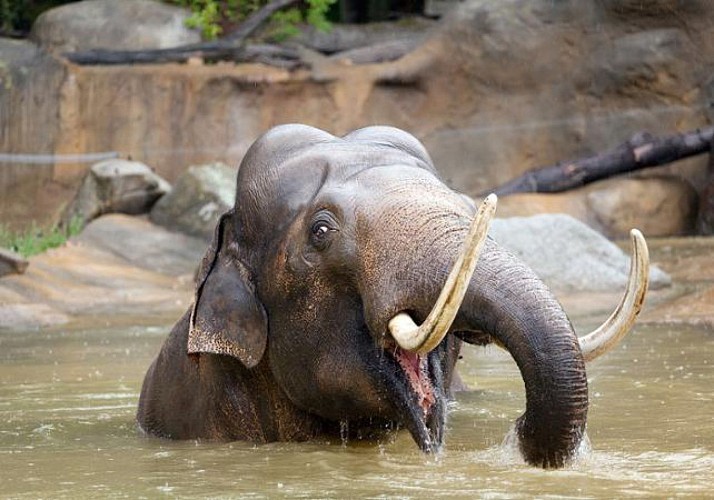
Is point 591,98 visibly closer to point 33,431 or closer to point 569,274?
point 569,274

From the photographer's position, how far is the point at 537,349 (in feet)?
17.1

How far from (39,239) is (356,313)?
13.4 m

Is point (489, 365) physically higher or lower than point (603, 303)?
higher

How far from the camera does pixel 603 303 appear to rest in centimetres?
1391

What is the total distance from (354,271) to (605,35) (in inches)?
695

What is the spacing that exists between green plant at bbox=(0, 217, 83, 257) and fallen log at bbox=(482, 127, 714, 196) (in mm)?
5836

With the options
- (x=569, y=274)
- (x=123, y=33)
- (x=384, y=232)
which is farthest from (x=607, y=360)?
(x=123, y=33)

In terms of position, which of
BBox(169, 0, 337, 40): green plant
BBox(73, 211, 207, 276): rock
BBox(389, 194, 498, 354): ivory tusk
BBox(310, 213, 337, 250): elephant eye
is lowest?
BBox(73, 211, 207, 276): rock

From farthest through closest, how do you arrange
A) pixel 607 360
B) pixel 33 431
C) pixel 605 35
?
pixel 605 35, pixel 607 360, pixel 33 431

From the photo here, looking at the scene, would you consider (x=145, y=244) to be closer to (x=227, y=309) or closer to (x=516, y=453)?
(x=227, y=309)

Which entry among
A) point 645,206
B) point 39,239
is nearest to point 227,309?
point 39,239

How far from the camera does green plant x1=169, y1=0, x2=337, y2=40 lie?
964 inches

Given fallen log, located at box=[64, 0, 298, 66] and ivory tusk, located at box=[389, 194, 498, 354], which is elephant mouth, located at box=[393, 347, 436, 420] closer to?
ivory tusk, located at box=[389, 194, 498, 354]

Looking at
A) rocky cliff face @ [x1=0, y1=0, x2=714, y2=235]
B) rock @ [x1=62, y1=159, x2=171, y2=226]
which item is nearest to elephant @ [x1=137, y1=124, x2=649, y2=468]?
rock @ [x1=62, y1=159, x2=171, y2=226]
